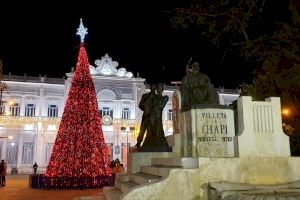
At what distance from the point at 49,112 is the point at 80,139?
78.3 feet

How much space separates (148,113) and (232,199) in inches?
215

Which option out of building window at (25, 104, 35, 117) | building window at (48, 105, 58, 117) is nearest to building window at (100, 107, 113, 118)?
building window at (48, 105, 58, 117)

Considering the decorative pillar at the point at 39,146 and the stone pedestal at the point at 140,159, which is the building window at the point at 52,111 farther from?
the stone pedestal at the point at 140,159

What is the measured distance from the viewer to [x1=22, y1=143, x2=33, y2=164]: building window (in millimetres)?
36281

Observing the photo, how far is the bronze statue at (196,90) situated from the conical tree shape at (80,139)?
9.30 meters

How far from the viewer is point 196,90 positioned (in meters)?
7.85

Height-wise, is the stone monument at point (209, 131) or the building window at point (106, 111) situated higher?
the building window at point (106, 111)

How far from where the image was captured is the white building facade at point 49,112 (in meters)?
36.5

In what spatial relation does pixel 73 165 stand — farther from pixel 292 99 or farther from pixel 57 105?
pixel 57 105

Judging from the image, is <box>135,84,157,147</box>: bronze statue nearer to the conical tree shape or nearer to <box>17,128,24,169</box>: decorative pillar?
the conical tree shape

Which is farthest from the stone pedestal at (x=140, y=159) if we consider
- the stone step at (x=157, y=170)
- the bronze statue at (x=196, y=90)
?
the bronze statue at (x=196, y=90)

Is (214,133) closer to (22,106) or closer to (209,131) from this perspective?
(209,131)

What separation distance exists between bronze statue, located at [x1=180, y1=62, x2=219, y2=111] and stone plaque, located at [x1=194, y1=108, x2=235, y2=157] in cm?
93

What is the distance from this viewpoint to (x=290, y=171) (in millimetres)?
6512
